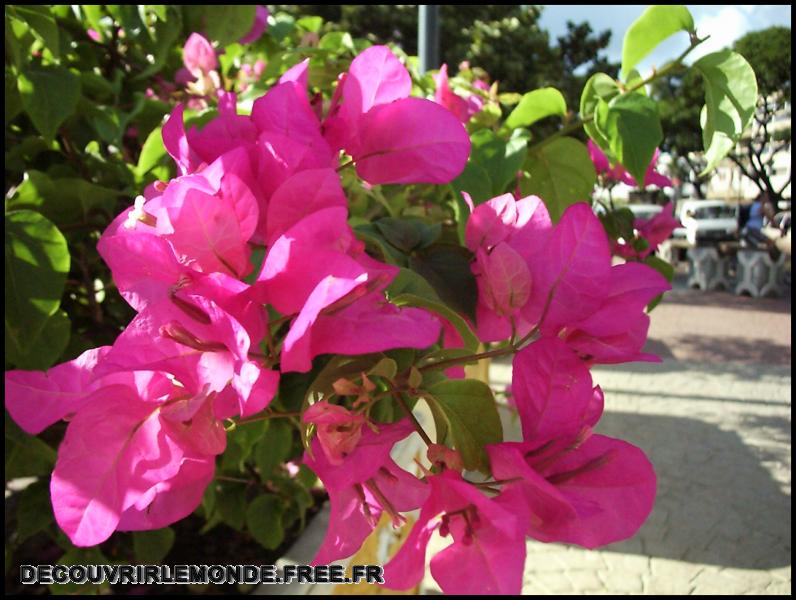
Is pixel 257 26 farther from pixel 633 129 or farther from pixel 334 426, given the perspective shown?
pixel 334 426

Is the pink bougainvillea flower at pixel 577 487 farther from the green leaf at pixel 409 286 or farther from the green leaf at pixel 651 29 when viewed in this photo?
the green leaf at pixel 651 29

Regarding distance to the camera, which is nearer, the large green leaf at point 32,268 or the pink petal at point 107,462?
the pink petal at point 107,462

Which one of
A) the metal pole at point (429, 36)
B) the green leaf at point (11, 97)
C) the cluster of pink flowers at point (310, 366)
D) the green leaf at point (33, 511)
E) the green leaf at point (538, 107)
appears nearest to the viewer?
the cluster of pink flowers at point (310, 366)

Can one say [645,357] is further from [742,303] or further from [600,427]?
[742,303]

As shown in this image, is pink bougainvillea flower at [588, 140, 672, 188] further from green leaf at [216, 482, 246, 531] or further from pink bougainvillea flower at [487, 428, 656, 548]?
green leaf at [216, 482, 246, 531]

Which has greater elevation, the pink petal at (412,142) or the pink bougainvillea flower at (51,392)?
the pink petal at (412,142)

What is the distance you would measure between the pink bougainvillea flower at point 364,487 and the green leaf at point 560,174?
242 mm

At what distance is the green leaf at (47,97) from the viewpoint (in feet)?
1.69

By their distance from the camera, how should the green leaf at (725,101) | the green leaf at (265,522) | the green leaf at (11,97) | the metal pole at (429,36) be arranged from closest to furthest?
the green leaf at (725,101)
the green leaf at (11,97)
the green leaf at (265,522)
the metal pole at (429,36)

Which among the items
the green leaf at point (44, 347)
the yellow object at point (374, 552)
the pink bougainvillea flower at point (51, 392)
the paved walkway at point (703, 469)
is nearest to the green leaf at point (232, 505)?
the yellow object at point (374, 552)

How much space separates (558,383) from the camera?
22 centimetres

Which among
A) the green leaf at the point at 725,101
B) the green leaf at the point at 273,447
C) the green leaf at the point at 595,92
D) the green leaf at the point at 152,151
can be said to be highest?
the green leaf at the point at 725,101

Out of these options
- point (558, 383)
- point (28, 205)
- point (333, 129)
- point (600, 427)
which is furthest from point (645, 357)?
point (600, 427)

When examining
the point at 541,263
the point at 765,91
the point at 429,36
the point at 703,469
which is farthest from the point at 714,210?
the point at 541,263
